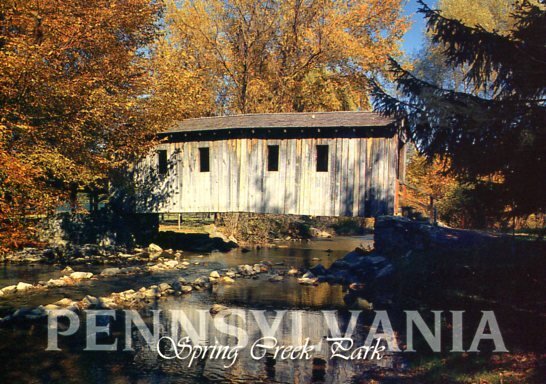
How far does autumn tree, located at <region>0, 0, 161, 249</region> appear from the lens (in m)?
12.3

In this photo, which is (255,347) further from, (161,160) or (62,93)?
(161,160)

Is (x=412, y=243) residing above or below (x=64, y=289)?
above

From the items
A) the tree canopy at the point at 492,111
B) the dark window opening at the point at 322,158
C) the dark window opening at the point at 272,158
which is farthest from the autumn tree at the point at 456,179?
the dark window opening at the point at 272,158

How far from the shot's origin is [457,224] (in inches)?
896

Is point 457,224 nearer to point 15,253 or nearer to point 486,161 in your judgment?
point 486,161

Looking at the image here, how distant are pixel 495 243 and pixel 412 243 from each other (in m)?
3.02

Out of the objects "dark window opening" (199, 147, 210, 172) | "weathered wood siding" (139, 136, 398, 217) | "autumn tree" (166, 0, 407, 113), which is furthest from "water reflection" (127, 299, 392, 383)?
"autumn tree" (166, 0, 407, 113)

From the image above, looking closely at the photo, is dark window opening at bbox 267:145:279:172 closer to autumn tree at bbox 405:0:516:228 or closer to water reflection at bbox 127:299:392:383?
autumn tree at bbox 405:0:516:228

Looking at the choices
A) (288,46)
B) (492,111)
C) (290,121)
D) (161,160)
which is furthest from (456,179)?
(288,46)

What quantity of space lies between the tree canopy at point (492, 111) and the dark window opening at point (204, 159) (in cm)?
1277

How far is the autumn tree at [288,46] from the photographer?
29.4m

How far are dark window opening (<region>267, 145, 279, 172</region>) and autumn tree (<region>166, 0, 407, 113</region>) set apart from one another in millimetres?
10255

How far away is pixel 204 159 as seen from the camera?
21.6 meters

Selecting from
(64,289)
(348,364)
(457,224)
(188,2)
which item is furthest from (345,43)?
(348,364)
